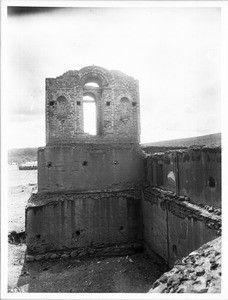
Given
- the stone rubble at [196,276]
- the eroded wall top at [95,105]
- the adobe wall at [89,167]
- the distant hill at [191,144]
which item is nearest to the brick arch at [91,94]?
the eroded wall top at [95,105]

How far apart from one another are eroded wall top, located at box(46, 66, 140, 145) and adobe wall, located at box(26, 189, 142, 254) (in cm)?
245

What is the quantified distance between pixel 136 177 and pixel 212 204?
4435 mm

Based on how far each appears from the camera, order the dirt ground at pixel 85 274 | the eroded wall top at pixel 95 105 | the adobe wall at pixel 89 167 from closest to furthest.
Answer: the dirt ground at pixel 85 274
the adobe wall at pixel 89 167
the eroded wall top at pixel 95 105

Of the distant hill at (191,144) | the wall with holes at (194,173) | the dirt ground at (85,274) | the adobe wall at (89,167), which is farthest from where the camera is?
the distant hill at (191,144)

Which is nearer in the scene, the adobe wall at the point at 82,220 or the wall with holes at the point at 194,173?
the wall with holes at the point at 194,173

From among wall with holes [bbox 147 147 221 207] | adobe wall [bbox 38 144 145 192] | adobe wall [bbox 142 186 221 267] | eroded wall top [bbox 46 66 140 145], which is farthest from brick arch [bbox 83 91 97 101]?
adobe wall [bbox 142 186 221 267]

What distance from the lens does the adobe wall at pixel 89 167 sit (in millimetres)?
8789

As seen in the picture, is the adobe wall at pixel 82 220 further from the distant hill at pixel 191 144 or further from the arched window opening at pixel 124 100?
the arched window opening at pixel 124 100

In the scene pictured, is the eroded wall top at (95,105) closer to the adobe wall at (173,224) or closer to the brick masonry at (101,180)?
the brick masonry at (101,180)

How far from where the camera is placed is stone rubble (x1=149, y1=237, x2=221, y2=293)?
11.3 ft

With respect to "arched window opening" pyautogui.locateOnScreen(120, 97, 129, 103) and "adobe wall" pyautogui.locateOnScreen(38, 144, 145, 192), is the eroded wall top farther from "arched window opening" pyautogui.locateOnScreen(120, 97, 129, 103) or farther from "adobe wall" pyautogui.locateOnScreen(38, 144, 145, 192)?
"adobe wall" pyautogui.locateOnScreen(38, 144, 145, 192)

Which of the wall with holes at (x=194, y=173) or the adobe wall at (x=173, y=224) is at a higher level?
the wall with holes at (x=194, y=173)

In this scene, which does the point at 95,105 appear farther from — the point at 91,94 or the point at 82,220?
the point at 82,220

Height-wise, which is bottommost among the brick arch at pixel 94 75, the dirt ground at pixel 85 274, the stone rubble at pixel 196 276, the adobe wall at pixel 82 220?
the dirt ground at pixel 85 274
